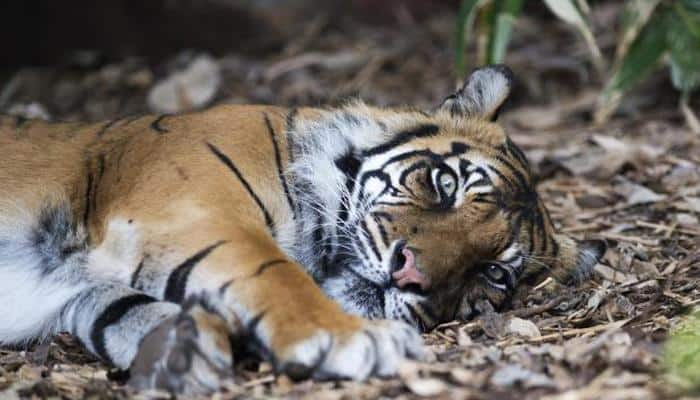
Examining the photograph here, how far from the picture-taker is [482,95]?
3.98 metres

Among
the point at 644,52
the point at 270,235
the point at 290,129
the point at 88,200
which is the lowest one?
the point at 270,235

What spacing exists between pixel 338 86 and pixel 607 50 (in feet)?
6.65

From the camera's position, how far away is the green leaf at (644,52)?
220 inches

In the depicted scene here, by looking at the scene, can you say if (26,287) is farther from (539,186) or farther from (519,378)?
(539,186)

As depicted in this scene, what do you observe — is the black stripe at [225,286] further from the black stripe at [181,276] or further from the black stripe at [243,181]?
the black stripe at [243,181]

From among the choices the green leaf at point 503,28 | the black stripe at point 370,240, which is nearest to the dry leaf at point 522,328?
the black stripe at point 370,240

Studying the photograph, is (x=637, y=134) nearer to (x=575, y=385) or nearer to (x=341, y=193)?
(x=341, y=193)

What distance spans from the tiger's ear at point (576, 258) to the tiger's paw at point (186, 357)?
5.28 ft

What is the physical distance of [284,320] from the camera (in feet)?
9.04

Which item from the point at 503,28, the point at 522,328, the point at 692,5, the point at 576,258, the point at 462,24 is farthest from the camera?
the point at 503,28

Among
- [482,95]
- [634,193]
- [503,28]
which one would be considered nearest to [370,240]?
[482,95]

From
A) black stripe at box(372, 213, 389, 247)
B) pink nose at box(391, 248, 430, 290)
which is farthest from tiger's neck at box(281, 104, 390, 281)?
pink nose at box(391, 248, 430, 290)

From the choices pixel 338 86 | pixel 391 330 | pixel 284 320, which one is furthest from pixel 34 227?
pixel 338 86

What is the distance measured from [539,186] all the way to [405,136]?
1793 millimetres
